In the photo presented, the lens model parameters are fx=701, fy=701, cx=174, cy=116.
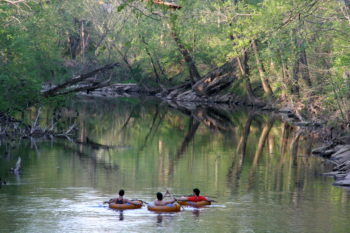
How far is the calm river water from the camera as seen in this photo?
23.1m

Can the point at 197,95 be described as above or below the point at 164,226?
above

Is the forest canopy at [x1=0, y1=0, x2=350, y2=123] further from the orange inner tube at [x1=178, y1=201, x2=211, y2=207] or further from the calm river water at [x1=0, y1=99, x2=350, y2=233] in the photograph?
the orange inner tube at [x1=178, y1=201, x2=211, y2=207]

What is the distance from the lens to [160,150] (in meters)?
43.3

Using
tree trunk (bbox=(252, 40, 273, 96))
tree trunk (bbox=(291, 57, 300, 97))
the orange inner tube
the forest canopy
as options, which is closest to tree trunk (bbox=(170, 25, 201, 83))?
the forest canopy

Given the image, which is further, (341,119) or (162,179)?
(341,119)

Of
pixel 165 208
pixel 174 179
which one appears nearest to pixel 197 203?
pixel 165 208

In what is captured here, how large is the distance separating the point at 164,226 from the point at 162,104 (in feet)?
207

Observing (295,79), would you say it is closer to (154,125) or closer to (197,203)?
(154,125)

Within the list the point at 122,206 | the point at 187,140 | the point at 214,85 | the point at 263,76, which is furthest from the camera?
the point at 214,85

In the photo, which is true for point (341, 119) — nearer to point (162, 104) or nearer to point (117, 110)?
point (117, 110)

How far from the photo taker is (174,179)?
32.2 m

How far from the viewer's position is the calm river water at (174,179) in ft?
75.7

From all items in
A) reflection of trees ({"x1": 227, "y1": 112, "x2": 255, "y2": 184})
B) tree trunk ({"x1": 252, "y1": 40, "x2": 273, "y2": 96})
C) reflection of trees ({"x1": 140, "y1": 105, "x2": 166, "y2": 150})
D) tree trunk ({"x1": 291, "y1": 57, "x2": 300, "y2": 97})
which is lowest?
reflection of trees ({"x1": 227, "y1": 112, "x2": 255, "y2": 184})

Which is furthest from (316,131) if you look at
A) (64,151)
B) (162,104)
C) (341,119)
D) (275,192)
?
(162,104)
